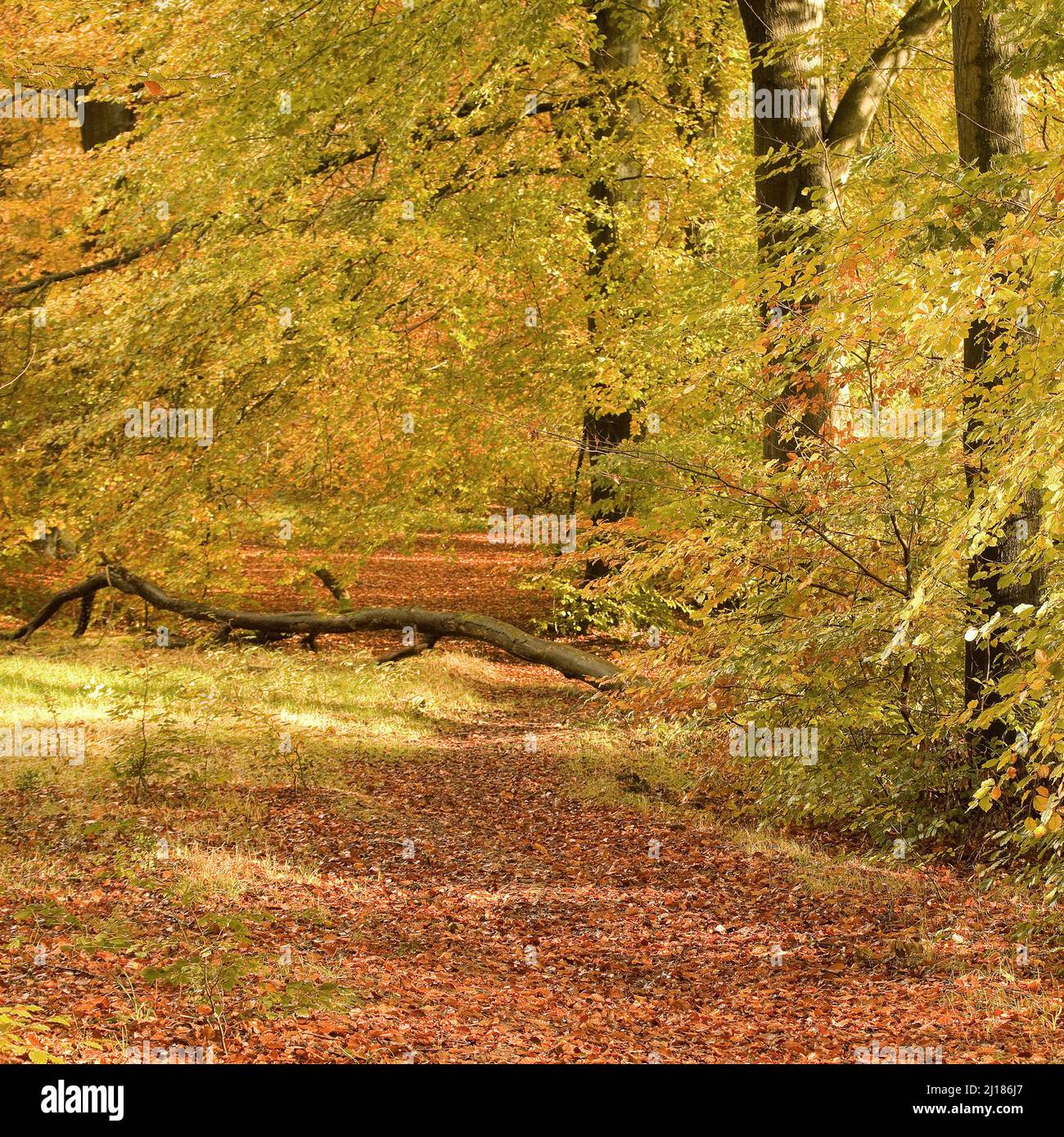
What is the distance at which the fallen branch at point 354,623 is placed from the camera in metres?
14.1

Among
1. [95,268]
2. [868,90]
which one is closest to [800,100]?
[868,90]

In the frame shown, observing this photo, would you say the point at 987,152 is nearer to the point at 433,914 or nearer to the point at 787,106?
the point at 787,106

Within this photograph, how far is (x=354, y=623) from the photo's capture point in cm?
1495

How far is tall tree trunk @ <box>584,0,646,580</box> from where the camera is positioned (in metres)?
13.1

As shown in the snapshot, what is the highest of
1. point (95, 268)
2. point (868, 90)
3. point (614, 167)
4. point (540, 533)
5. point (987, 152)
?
point (614, 167)

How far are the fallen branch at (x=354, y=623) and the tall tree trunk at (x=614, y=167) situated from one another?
1.85 m

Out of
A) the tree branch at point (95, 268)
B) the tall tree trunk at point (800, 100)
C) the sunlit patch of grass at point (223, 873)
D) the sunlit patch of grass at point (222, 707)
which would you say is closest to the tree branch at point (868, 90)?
the tall tree trunk at point (800, 100)

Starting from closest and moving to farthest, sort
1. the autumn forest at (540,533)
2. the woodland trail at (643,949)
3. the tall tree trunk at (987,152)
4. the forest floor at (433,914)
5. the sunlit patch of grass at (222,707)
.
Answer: the forest floor at (433,914) → the woodland trail at (643,949) → the autumn forest at (540,533) → the tall tree trunk at (987,152) → the sunlit patch of grass at (222,707)

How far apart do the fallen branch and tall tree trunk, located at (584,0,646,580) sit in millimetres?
1847

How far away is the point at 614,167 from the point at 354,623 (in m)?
6.50

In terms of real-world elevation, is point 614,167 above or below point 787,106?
above

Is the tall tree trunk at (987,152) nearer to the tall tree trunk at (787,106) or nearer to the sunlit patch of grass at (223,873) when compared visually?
the tall tree trunk at (787,106)

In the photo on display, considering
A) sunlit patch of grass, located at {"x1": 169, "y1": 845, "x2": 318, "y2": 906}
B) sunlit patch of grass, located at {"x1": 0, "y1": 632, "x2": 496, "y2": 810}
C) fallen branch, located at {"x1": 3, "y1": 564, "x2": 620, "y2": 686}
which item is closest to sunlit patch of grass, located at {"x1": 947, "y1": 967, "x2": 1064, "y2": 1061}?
sunlit patch of grass, located at {"x1": 169, "y1": 845, "x2": 318, "y2": 906}

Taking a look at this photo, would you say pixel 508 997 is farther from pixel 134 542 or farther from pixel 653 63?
pixel 653 63
